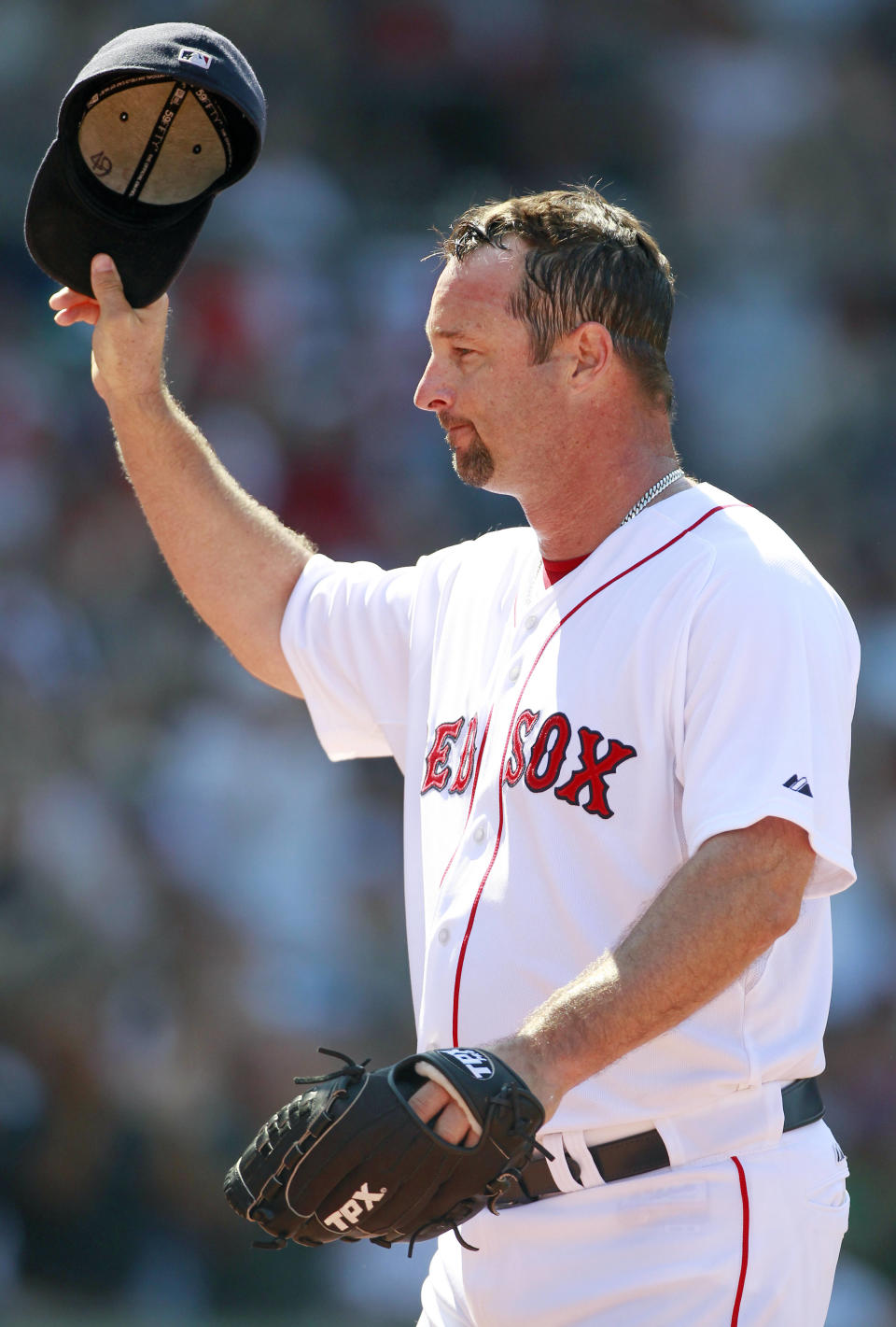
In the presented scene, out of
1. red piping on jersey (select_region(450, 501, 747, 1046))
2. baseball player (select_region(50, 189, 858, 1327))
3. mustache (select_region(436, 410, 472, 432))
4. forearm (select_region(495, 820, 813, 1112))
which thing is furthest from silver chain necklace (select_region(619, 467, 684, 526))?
forearm (select_region(495, 820, 813, 1112))

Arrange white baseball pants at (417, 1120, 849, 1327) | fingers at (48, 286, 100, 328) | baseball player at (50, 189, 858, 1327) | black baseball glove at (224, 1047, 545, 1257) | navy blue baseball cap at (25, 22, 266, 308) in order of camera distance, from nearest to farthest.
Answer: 1. black baseball glove at (224, 1047, 545, 1257)
2. baseball player at (50, 189, 858, 1327)
3. white baseball pants at (417, 1120, 849, 1327)
4. navy blue baseball cap at (25, 22, 266, 308)
5. fingers at (48, 286, 100, 328)

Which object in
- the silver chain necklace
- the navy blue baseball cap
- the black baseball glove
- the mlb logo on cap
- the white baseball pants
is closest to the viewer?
the black baseball glove

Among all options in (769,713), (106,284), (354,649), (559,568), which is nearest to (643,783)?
(769,713)

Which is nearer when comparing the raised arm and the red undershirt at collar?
the red undershirt at collar

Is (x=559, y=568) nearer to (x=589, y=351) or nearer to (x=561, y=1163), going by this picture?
(x=589, y=351)

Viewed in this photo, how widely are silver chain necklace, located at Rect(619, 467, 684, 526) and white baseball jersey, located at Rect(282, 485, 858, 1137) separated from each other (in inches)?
1.5

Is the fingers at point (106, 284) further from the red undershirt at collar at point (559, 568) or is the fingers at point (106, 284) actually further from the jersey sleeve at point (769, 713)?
the jersey sleeve at point (769, 713)

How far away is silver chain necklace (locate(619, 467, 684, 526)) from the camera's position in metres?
1.99

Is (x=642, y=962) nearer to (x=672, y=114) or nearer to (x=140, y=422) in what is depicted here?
(x=140, y=422)

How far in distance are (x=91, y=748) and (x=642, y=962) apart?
3.56 metres

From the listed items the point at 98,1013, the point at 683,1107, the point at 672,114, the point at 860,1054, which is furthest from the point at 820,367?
the point at 683,1107

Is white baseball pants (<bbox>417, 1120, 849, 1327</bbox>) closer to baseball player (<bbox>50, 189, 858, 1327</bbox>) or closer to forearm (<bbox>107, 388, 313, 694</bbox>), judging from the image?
baseball player (<bbox>50, 189, 858, 1327</bbox>)

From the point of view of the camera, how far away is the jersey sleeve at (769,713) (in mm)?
1596

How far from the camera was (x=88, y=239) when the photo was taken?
2291 millimetres
